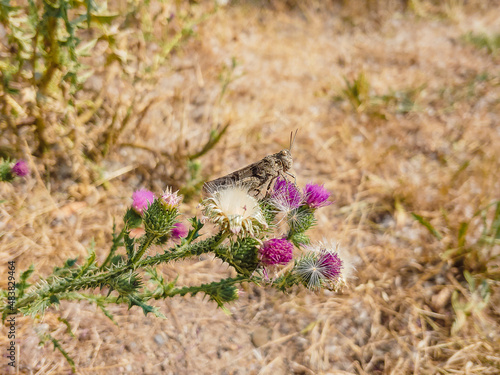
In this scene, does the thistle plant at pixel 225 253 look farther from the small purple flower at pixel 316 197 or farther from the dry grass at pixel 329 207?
the dry grass at pixel 329 207

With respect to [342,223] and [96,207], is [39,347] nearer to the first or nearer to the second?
[96,207]

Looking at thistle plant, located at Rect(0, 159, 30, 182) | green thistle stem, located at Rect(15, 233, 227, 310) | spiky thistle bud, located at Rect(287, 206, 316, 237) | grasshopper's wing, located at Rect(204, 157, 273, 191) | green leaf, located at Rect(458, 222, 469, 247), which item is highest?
grasshopper's wing, located at Rect(204, 157, 273, 191)

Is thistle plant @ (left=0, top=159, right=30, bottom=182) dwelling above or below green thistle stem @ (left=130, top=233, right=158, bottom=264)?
above

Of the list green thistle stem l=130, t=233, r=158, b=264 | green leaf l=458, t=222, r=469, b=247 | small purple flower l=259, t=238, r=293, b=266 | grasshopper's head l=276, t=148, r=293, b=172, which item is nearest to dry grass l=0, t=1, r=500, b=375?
green leaf l=458, t=222, r=469, b=247

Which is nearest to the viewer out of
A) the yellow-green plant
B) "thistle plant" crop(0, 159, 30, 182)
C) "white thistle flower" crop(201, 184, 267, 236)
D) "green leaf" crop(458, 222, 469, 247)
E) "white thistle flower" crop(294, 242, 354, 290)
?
"white thistle flower" crop(201, 184, 267, 236)

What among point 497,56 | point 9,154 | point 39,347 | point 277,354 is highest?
point 497,56

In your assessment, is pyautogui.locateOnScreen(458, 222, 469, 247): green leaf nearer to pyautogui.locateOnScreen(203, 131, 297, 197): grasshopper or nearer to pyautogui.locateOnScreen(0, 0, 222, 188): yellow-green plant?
pyautogui.locateOnScreen(203, 131, 297, 197): grasshopper

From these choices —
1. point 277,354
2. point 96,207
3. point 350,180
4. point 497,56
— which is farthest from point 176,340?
point 497,56
